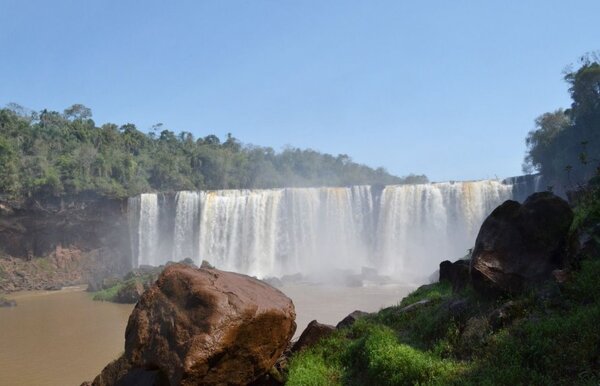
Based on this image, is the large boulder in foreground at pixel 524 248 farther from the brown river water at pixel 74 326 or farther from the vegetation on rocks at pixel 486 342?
→ the brown river water at pixel 74 326

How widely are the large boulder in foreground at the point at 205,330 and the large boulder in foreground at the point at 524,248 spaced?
3276 millimetres

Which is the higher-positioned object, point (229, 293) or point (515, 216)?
point (515, 216)

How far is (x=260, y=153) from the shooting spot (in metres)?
70.2

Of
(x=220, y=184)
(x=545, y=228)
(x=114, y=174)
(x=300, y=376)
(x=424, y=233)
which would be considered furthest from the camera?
(x=220, y=184)

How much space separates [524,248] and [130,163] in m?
47.0

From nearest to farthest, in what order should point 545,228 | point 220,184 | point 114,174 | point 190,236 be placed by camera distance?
point 545,228
point 190,236
point 114,174
point 220,184

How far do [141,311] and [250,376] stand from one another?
6.18 feet

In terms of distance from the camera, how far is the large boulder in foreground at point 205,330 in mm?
6539

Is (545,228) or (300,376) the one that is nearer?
(300,376)

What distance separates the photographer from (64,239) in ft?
133

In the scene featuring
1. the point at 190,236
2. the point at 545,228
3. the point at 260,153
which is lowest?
the point at 190,236

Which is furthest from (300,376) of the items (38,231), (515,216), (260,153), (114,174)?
(260,153)

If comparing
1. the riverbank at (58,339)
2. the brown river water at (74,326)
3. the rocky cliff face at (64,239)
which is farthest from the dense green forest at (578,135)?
the rocky cliff face at (64,239)

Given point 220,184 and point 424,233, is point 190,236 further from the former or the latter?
point 220,184
